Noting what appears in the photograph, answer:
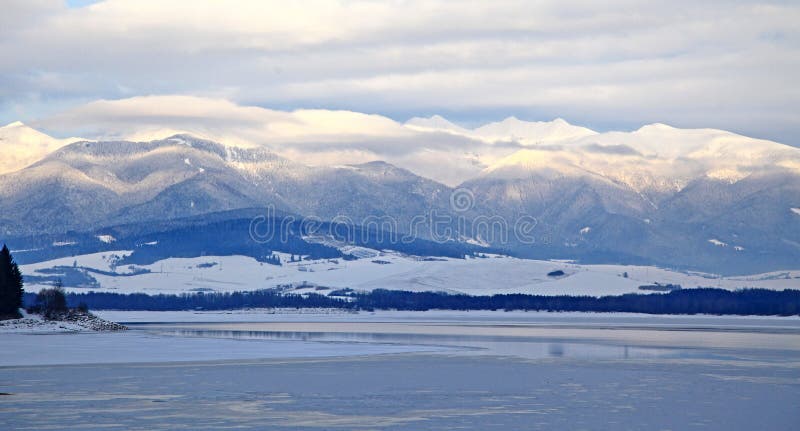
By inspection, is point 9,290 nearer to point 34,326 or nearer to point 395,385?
point 34,326

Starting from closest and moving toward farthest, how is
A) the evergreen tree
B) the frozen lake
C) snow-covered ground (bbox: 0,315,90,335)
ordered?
the frozen lake < snow-covered ground (bbox: 0,315,90,335) < the evergreen tree

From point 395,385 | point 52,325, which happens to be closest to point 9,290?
point 52,325

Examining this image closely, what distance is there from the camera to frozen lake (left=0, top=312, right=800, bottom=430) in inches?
2398

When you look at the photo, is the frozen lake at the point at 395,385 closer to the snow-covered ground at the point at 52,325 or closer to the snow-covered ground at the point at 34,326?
the snow-covered ground at the point at 34,326

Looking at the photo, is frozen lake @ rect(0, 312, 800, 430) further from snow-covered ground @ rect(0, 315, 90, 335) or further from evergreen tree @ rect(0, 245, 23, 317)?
evergreen tree @ rect(0, 245, 23, 317)

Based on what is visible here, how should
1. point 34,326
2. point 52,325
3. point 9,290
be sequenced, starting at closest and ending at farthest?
1. point 34,326
2. point 9,290
3. point 52,325

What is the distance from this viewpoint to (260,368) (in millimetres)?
89125

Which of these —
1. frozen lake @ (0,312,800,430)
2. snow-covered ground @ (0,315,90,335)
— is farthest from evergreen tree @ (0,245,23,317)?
frozen lake @ (0,312,800,430)

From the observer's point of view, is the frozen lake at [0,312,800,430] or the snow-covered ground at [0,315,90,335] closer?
the frozen lake at [0,312,800,430]

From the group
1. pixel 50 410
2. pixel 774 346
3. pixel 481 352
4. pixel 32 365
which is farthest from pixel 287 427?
pixel 774 346

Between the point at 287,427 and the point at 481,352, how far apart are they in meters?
51.3

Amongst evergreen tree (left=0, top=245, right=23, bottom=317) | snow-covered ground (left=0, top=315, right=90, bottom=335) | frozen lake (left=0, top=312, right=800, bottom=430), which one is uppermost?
evergreen tree (left=0, top=245, right=23, bottom=317)

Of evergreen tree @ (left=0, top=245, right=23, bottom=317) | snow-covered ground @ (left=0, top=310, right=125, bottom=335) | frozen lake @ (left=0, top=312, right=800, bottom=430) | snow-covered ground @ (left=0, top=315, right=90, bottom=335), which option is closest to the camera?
frozen lake @ (left=0, top=312, right=800, bottom=430)

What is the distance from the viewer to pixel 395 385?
77.2 meters
